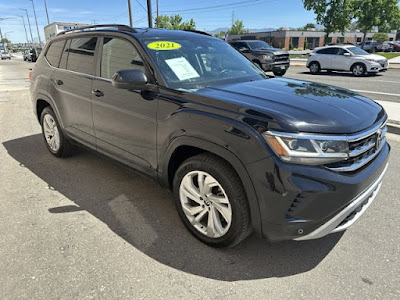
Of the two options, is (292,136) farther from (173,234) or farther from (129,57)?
(129,57)

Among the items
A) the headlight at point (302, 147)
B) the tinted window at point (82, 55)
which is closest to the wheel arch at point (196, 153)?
the headlight at point (302, 147)

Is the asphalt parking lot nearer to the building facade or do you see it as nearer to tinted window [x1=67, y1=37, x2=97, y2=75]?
tinted window [x1=67, y1=37, x2=97, y2=75]

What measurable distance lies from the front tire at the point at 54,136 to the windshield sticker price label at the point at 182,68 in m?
2.22

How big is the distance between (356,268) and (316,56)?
16.9m

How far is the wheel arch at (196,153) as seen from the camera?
7.35ft

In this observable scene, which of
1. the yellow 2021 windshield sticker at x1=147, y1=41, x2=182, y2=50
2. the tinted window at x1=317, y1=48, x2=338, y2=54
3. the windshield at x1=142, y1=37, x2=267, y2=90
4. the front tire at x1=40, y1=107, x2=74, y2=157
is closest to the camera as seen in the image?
the windshield at x1=142, y1=37, x2=267, y2=90

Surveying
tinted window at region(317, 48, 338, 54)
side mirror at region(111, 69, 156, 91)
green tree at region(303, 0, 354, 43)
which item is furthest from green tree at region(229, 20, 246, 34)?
side mirror at region(111, 69, 156, 91)

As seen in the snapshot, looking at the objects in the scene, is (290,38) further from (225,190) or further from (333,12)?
(225,190)

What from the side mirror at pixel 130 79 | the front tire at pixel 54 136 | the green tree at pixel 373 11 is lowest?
the front tire at pixel 54 136

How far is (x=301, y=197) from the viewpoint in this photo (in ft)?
6.82

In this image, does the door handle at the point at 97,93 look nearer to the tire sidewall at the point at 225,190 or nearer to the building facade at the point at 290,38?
the tire sidewall at the point at 225,190

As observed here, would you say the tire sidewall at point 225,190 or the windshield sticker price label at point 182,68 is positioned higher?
the windshield sticker price label at point 182,68

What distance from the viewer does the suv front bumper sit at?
2.08 m

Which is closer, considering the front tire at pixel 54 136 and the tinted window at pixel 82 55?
the tinted window at pixel 82 55
